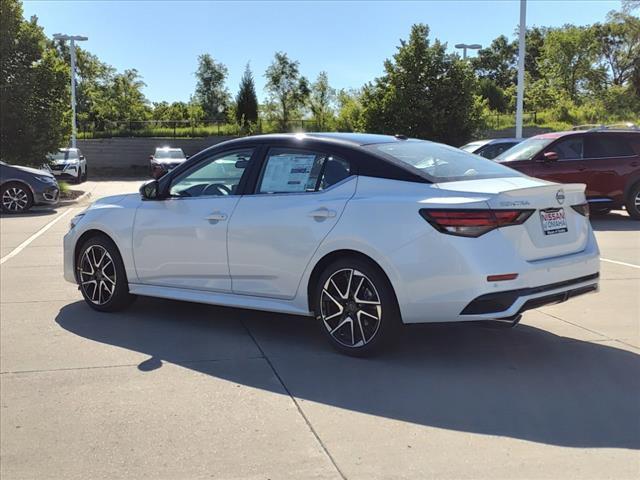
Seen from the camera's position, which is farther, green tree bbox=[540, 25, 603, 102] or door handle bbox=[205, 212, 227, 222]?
green tree bbox=[540, 25, 603, 102]

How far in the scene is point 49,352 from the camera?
513 cm

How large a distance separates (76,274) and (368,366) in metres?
3.32

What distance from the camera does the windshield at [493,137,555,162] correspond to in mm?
12883

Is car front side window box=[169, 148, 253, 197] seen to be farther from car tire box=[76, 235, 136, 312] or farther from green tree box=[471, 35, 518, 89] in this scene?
green tree box=[471, 35, 518, 89]

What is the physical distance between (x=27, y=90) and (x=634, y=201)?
54.2 ft

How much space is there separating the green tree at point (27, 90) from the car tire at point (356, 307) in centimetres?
1735

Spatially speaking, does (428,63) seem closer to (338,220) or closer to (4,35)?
(4,35)

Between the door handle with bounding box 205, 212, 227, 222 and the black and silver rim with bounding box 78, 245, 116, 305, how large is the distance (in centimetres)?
128

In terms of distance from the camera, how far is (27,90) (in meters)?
19.6

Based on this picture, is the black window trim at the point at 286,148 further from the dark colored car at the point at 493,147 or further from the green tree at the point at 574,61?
the green tree at the point at 574,61

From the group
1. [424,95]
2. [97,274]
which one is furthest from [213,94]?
[97,274]

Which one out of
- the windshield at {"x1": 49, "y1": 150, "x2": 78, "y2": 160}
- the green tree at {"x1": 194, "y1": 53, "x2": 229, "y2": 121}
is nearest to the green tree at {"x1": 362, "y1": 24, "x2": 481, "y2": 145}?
the windshield at {"x1": 49, "y1": 150, "x2": 78, "y2": 160}

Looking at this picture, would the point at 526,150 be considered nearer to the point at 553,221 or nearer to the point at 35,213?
the point at 553,221

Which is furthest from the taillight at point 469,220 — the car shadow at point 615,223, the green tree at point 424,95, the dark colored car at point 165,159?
the dark colored car at point 165,159
